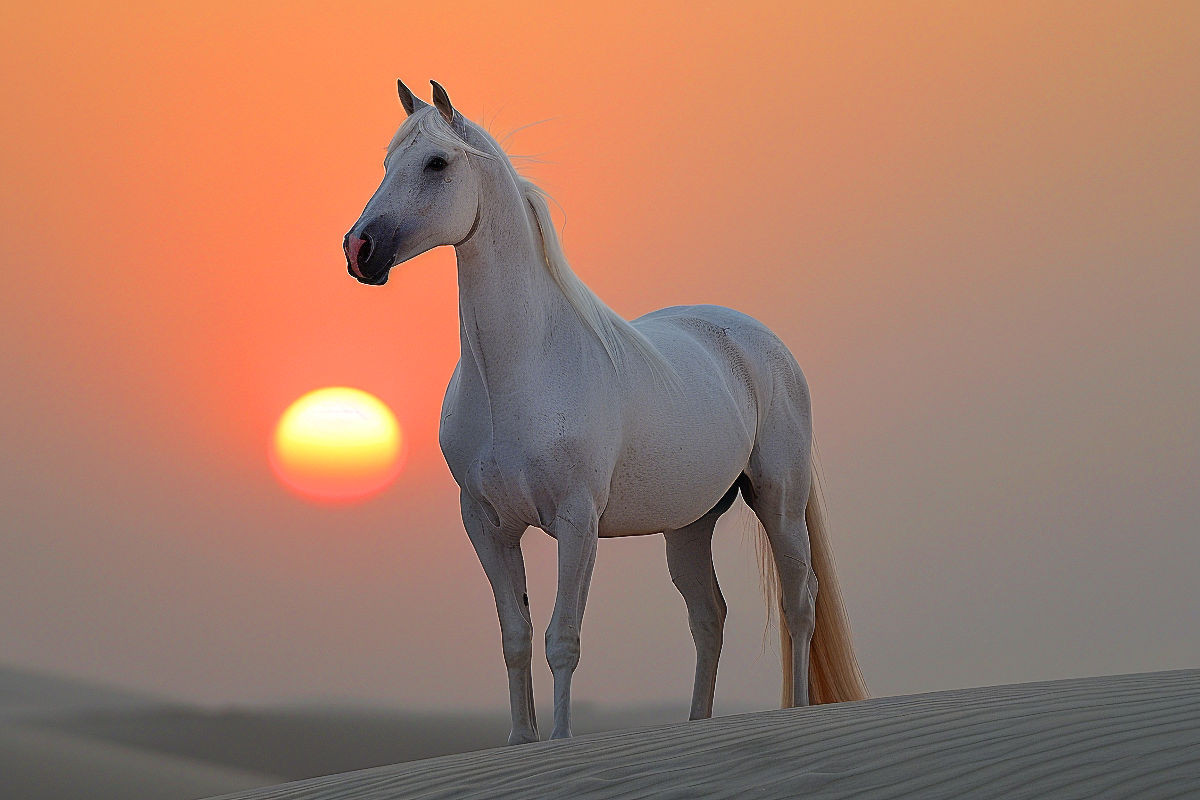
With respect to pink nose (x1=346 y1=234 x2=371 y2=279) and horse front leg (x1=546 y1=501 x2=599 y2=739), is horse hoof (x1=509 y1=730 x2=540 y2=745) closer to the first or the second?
horse front leg (x1=546 y1=501 x2=599 y2=739)

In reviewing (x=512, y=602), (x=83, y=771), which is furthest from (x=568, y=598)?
(x=83, y=771)

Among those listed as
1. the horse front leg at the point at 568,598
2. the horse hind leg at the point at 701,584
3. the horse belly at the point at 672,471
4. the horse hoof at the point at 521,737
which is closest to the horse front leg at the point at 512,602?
the horse hoof at the point at 521,737

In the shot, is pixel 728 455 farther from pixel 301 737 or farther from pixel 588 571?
pixel 301 737

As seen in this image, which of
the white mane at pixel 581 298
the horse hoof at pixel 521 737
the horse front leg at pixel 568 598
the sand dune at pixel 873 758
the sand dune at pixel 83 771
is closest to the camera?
the sand dune at pixel 873 758

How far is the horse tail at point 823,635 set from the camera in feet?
22.2

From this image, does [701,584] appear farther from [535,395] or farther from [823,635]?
[535,395]

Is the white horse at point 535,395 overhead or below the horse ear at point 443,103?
below

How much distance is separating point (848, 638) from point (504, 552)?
101 inches

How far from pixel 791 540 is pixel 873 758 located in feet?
10.8

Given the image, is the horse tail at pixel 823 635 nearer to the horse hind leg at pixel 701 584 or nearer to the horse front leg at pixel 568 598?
the horse hind leg at pixel 701 584

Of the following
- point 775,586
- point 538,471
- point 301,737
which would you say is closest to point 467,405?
point 538,471

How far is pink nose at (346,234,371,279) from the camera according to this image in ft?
15.1

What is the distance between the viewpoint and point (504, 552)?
5273mm

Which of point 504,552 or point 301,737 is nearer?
point 504,552
